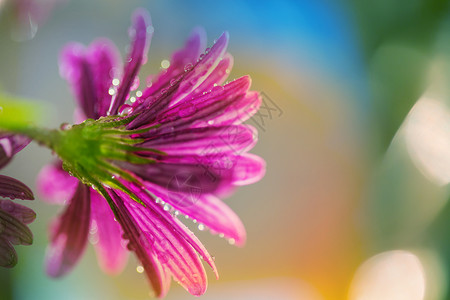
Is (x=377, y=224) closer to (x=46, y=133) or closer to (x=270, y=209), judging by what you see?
(x=270, y=209)

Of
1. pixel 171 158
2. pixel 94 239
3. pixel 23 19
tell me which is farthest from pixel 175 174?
pixel 23 19

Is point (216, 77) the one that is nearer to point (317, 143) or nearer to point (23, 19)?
point (23, 19)

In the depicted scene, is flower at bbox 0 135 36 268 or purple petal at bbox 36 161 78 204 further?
purple petal at bbox 36 161 78 204

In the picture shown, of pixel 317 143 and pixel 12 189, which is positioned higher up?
pixel 317 143

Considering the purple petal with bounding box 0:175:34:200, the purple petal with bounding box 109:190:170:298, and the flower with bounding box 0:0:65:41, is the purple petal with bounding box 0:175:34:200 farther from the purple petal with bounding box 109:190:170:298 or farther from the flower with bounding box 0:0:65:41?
the flower with bounding box 0:0:65:41

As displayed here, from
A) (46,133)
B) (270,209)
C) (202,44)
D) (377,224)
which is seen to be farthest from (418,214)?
(46,133)

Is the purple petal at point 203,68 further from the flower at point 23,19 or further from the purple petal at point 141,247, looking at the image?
the flower at point 23,19

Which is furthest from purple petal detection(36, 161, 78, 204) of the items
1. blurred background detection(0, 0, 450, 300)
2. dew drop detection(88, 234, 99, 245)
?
blurred background detection(0, 0, 450, 300)

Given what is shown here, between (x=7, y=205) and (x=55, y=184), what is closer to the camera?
(x=7, y=205)
